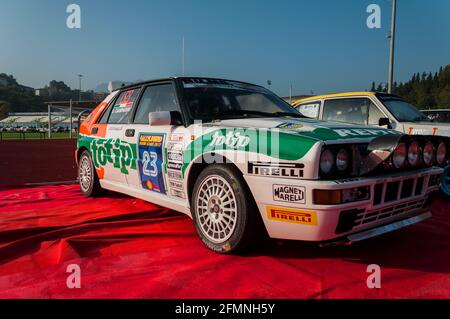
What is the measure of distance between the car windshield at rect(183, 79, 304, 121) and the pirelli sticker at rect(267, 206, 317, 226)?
113 cm

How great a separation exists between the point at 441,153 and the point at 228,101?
192 cm

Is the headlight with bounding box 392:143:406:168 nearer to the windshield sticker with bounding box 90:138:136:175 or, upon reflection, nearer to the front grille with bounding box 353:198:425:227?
the front grille with bounding box 353:198:425:227

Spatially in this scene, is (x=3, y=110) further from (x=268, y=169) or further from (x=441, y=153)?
(x=441, y=153)

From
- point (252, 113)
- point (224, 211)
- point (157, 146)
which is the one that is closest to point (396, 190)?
point (224, 211)

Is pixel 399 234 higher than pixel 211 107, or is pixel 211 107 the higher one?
pixel 211 107

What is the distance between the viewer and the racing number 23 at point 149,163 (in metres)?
3.56

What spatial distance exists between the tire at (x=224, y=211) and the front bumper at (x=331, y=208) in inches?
3.9

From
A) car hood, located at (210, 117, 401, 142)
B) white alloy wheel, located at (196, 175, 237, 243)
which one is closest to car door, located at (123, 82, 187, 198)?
white alloy wheel, located at (196, 175, 237, 243)

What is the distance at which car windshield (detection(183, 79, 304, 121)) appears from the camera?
3.42 m

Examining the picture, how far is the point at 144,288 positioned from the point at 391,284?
1.52m

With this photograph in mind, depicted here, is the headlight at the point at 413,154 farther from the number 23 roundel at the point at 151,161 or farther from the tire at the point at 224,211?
the number 23 roundel at the point at 151,161

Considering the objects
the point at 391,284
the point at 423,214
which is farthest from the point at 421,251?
the point at 391,284
